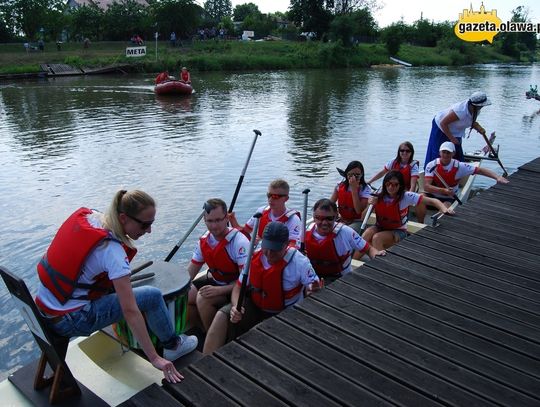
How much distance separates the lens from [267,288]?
3.94 meters

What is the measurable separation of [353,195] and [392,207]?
69 cm

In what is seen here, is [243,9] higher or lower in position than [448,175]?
higher

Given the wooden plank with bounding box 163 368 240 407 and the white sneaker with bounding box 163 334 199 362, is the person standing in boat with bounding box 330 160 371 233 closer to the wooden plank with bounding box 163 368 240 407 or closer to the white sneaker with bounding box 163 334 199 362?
the white sneaker with bounding box 163 334 199 362

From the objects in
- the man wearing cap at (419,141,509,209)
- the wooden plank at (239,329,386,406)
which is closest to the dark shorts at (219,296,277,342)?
the wooden plank at (239,329,386,406)

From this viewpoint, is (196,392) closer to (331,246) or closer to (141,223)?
(141,223)

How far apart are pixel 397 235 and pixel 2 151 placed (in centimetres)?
1192

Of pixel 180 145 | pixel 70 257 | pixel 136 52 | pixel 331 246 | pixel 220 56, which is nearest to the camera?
pixel 70 257

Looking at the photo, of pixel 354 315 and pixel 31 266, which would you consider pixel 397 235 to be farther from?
pixel 31 266

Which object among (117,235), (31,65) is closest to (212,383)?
(117,235)

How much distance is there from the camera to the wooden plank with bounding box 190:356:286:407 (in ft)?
9.14

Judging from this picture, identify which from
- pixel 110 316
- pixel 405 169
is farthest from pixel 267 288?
pixel 405 169

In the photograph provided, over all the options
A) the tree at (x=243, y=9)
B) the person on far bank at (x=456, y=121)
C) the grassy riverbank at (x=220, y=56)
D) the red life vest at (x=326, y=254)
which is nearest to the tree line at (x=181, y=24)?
the grassy riverbank at (x=220, y=56)

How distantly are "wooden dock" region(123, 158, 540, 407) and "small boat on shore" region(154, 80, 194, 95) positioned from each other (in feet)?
67.8

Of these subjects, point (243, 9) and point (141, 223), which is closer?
point (141, 223)
